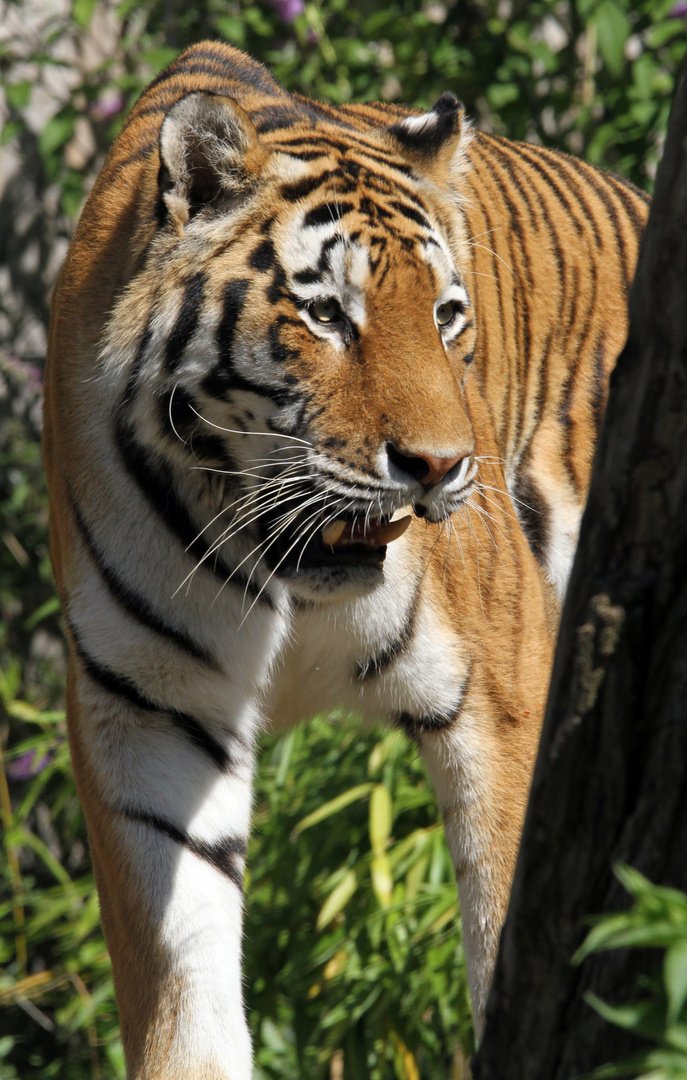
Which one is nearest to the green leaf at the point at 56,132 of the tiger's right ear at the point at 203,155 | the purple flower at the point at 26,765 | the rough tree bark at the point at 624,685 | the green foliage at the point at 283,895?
the green foliage at the point at 283,895

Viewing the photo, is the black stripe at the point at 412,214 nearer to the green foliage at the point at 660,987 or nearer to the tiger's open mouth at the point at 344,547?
the tiger's open mouth at the point at 344,547

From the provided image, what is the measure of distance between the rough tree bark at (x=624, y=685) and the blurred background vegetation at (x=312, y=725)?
175 cm

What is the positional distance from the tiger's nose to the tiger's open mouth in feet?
0.46

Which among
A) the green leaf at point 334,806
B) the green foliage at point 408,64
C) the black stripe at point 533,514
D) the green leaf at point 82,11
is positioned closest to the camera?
the black stripe at point 533,514

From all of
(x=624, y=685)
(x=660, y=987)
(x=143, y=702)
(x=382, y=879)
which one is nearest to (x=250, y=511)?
(x=143, y=702)

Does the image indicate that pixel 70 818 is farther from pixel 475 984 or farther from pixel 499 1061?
pixel 499 1061

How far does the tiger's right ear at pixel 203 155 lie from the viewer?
155 cm

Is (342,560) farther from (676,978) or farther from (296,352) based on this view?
(676,978)

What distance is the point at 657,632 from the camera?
0.89m

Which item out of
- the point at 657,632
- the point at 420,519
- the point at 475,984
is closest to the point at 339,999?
the point at 475,984

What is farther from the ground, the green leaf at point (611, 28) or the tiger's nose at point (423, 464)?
the green leaf at point (611, 28)

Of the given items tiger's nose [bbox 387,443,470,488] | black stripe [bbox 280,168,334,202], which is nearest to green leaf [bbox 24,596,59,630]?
black stripe [bbox 280,168,334,202]

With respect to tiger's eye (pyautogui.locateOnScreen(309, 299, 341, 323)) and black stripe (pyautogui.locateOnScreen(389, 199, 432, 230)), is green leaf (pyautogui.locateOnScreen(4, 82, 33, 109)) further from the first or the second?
tiger's eye (pyautogui.locateOnScreen(309, 299, 341, 323))

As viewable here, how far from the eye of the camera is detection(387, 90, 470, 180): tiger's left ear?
185 centimetres
